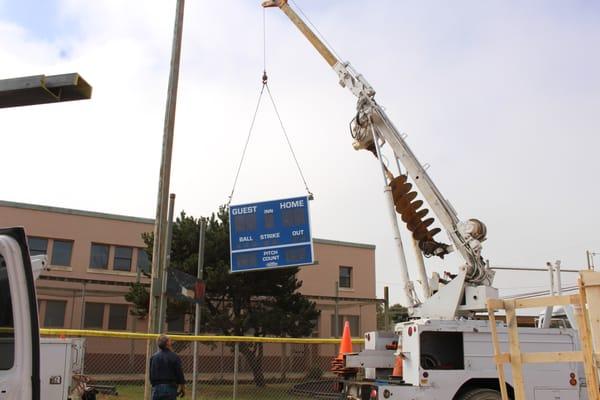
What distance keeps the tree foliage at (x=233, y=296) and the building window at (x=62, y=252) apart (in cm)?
775

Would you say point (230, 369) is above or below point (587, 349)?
below

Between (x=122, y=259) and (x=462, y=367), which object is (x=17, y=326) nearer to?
(x=462, y=367)

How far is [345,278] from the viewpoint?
3744 cm

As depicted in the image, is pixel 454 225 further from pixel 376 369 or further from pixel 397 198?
pixel 376 369

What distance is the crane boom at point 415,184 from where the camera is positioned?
10.5 meters

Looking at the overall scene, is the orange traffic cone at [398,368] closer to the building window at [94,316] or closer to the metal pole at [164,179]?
the metal pole at [164,179]

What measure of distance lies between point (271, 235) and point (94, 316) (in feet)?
53.9

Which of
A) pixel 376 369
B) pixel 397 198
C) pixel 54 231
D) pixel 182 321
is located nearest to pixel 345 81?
pixel 397 198

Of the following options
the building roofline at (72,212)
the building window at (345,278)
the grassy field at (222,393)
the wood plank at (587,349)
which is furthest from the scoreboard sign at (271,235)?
the building window at (345,278)

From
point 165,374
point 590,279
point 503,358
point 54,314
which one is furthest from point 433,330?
point 54,314

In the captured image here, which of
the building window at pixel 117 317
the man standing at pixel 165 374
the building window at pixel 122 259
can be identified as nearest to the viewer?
the man standing at pixel 165 374

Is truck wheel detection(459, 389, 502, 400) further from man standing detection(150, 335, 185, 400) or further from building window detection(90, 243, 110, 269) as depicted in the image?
building window detection(90, 243, 110, 269)

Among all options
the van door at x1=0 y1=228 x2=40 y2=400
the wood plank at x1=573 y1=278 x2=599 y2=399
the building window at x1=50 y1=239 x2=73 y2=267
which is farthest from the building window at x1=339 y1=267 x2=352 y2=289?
the van door at x1=0 y1=228 x2=40 y2=400

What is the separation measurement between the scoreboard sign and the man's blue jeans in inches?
322
